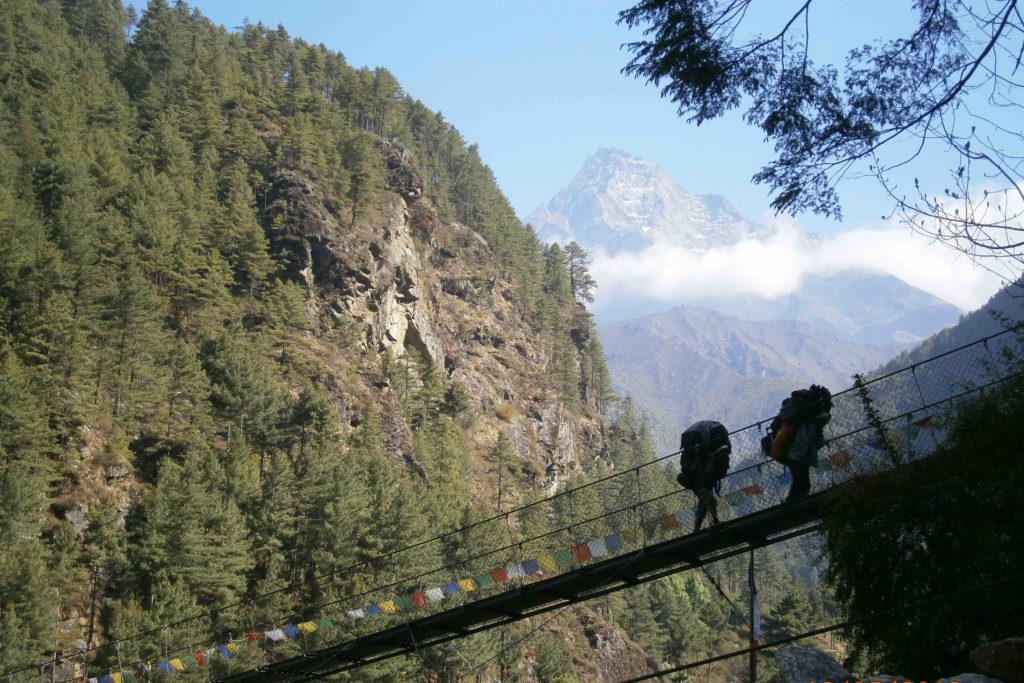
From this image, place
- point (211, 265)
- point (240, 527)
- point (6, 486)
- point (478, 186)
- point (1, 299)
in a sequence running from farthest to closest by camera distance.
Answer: point (478, 186) < point (211, 265) < point (1, 299) < point (240, 527) < point (6, 486)

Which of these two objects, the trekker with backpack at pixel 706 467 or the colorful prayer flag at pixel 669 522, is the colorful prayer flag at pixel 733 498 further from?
the colorful prayer flag at pixel 669 522

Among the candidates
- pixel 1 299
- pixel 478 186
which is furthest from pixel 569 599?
pixel 478 186

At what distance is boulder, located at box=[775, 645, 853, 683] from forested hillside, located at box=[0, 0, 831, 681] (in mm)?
9639

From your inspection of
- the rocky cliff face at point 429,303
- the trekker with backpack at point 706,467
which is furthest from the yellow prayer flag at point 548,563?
the rocky cliff face at point 429,303

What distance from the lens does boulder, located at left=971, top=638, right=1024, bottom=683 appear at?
6.91 meters

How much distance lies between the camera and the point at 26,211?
4697 cm

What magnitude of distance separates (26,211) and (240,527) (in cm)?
2320

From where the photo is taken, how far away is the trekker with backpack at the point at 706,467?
10.2 m

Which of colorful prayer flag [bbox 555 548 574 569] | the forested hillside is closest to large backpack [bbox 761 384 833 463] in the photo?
colorful prayer flag [bbox 555 548 574 569]

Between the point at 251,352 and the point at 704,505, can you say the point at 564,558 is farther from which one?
the point at 251,352

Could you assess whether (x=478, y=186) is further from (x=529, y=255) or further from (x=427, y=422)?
(x=427, y=422)

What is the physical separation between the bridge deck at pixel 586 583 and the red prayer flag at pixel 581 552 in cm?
34

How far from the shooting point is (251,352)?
54.6 m

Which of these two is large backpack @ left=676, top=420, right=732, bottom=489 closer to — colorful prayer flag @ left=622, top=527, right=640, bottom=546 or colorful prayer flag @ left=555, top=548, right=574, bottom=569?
colorful prayer flag @ left=622, top=527, right=640, bottom=546
